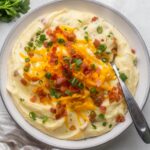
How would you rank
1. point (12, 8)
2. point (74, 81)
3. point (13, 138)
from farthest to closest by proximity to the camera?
point (12, 8)
point (13, 138)
point (74, 81)

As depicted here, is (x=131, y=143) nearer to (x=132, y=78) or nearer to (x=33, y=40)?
(x=132, y=78)

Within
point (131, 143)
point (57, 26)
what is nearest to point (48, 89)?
point (57, 26)

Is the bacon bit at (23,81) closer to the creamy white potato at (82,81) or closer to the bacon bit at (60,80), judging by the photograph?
the creamy white potato at (82,81)

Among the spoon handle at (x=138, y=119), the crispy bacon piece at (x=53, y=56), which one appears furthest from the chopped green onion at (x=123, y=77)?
the crispy bacon piece at (x=53, y=56)

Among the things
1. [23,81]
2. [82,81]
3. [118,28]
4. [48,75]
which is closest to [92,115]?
[82,81]

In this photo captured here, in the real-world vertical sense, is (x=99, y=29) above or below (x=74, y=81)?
above

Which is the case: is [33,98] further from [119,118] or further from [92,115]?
[119,118]
